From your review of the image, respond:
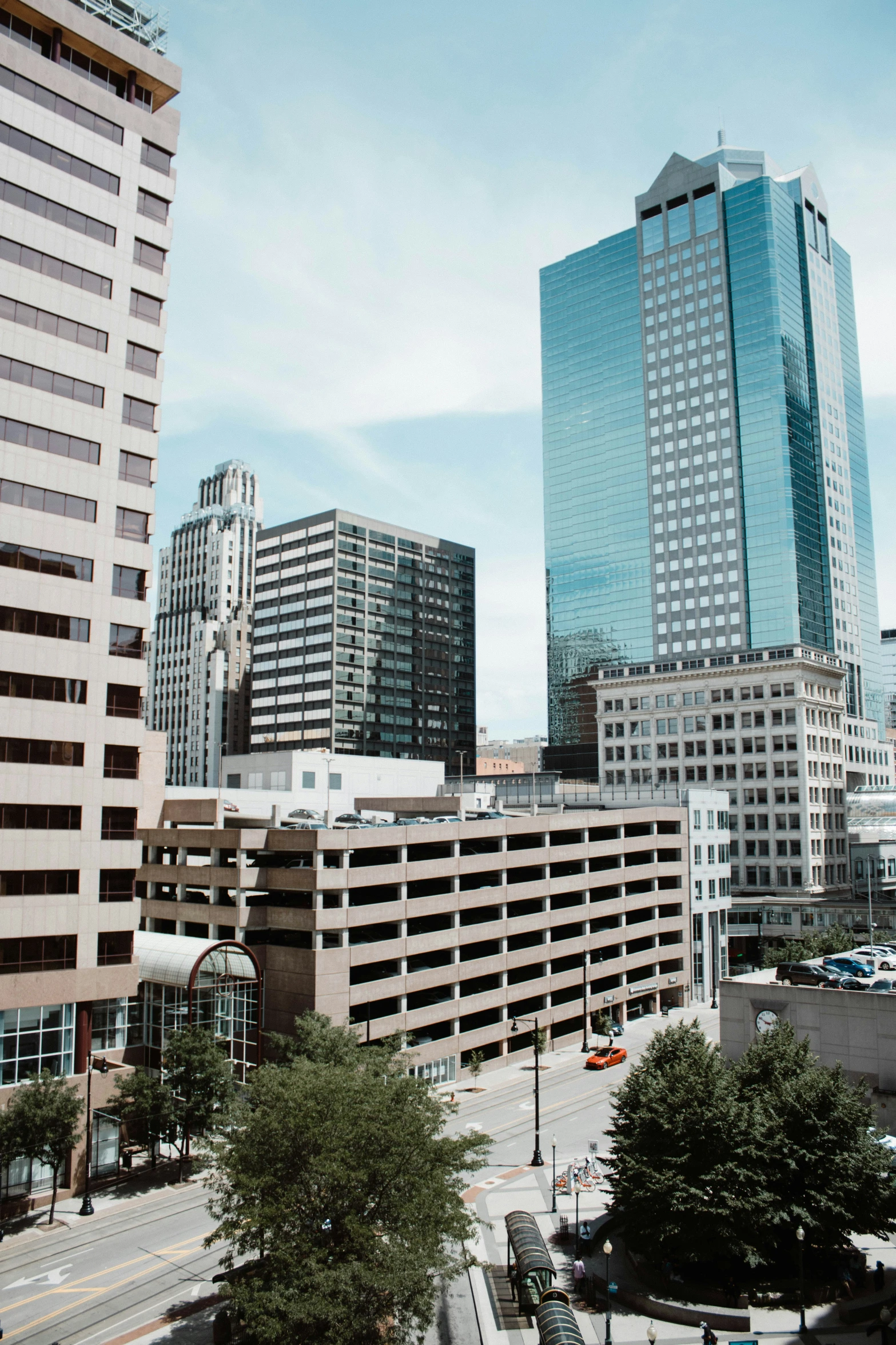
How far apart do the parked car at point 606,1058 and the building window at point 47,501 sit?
175 feet

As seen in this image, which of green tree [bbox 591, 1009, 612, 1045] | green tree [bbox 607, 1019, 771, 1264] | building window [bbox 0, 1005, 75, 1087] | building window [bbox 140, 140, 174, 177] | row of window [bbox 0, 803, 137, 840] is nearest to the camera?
green tree [bbox 607, 1019, 771, 1264]

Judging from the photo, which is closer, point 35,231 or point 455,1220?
point 455,1220

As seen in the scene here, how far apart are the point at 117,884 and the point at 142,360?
101 ft

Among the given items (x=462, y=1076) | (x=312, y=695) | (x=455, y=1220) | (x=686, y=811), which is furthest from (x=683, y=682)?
(x=455, y=1220)

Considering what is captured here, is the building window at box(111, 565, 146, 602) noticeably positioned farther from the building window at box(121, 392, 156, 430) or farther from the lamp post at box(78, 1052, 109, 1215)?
the lamp post at box(78, 1052, 109, 1215)

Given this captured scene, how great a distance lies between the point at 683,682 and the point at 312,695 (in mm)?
63634

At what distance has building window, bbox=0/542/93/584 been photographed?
161ft

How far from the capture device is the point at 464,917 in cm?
7325

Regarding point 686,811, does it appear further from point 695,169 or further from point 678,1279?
point 695,169

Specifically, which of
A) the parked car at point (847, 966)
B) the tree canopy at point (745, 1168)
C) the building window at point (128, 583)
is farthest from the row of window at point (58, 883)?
the parked car at point (847, 966)

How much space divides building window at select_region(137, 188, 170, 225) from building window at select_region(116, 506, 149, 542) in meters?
18.7

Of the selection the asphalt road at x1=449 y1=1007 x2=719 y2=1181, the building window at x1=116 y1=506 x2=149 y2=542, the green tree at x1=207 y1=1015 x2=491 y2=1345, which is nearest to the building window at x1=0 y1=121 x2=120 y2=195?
the building window at x1=116 y1=506 x2=149 y2=542

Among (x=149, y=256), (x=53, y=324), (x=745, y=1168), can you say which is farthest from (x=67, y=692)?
(x=745, y=1168)

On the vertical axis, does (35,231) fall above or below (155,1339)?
above
